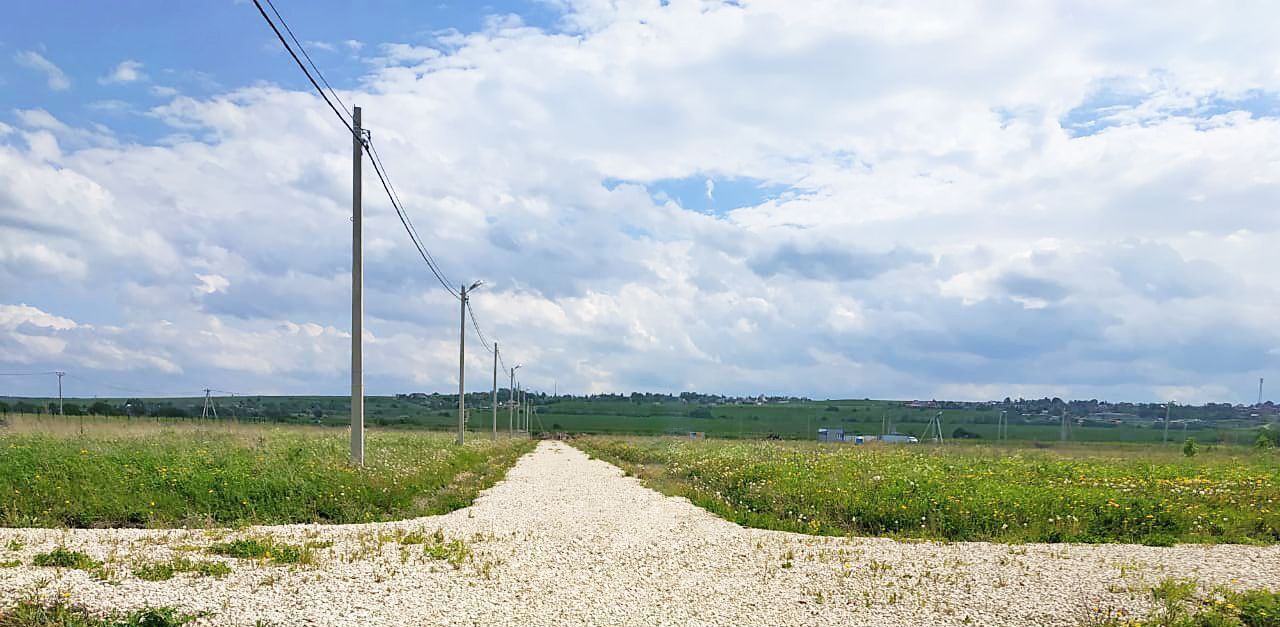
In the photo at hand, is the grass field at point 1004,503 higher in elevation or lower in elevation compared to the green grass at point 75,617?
lower

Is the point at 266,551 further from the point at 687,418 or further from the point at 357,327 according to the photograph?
the point at 687,418

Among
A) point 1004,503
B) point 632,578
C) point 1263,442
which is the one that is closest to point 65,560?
point 632,578

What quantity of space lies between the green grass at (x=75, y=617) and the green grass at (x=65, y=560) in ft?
6.07

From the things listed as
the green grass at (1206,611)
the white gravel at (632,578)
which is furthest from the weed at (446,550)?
the green grass at (1206,611)

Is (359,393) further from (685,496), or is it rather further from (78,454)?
(685,496)

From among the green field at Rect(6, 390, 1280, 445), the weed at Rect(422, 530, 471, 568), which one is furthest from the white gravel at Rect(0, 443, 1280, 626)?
A: the green field at Rect(6, 390, 1280, 445)

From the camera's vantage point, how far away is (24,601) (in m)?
8.08

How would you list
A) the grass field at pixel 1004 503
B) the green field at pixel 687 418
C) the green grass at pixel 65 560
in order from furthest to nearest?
the green field at pixel 687 418, the grass field at pixel 1004 503, the green grass at pixel 65 560

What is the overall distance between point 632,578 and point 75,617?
526 cm

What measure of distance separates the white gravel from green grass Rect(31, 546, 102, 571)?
0.27m

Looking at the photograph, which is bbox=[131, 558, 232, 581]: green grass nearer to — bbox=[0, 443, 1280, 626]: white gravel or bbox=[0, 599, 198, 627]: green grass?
bbox=[0, 443, 1280, 626]: white gravel

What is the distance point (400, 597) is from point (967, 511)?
30.7 ft

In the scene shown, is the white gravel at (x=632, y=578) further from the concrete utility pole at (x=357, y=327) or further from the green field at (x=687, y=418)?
the green field at (x=687, y=418)

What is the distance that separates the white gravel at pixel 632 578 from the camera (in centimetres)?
872
